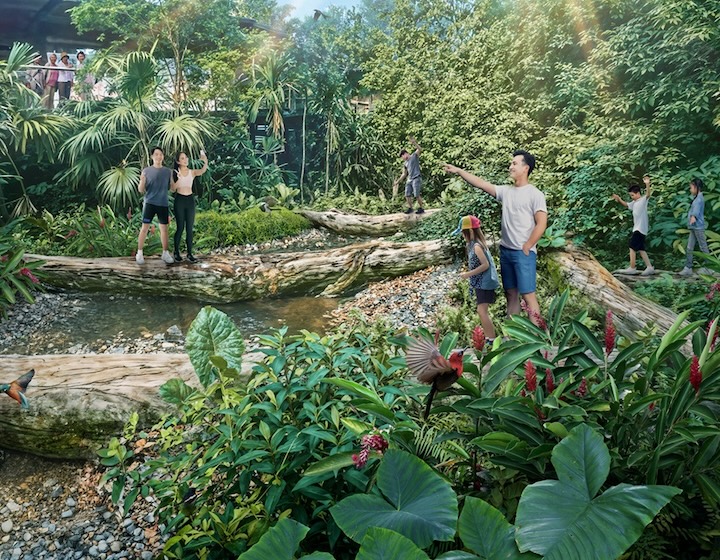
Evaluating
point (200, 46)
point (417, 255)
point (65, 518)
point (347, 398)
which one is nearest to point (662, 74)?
point (417, 255)

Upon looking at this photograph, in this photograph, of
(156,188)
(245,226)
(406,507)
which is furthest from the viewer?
(245,226)

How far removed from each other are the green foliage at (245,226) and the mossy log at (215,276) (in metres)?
1.18

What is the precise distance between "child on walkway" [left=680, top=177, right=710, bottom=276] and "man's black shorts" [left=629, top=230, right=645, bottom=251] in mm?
306

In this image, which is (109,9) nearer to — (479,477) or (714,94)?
(714,94)

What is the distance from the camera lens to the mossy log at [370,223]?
6.37 meters

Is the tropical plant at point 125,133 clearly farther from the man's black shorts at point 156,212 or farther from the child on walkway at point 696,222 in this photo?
the child on walkway at point 696,222

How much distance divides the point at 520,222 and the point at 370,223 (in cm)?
384

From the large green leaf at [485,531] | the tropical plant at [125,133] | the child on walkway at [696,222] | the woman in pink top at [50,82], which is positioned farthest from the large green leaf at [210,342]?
the woman in pink top at [50,82]

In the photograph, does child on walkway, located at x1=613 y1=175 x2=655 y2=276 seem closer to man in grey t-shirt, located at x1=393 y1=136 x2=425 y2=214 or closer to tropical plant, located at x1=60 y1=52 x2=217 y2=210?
man in grey t-shirt, located at x1=393 y1=136 x2=425 y2=214

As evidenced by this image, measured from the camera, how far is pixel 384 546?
1.91ft

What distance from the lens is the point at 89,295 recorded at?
4168 millimetres

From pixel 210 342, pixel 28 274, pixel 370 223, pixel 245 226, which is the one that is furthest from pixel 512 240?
pixel 245 226

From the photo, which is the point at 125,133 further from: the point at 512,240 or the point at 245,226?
the point at 512,240

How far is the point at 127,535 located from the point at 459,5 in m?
7.51
